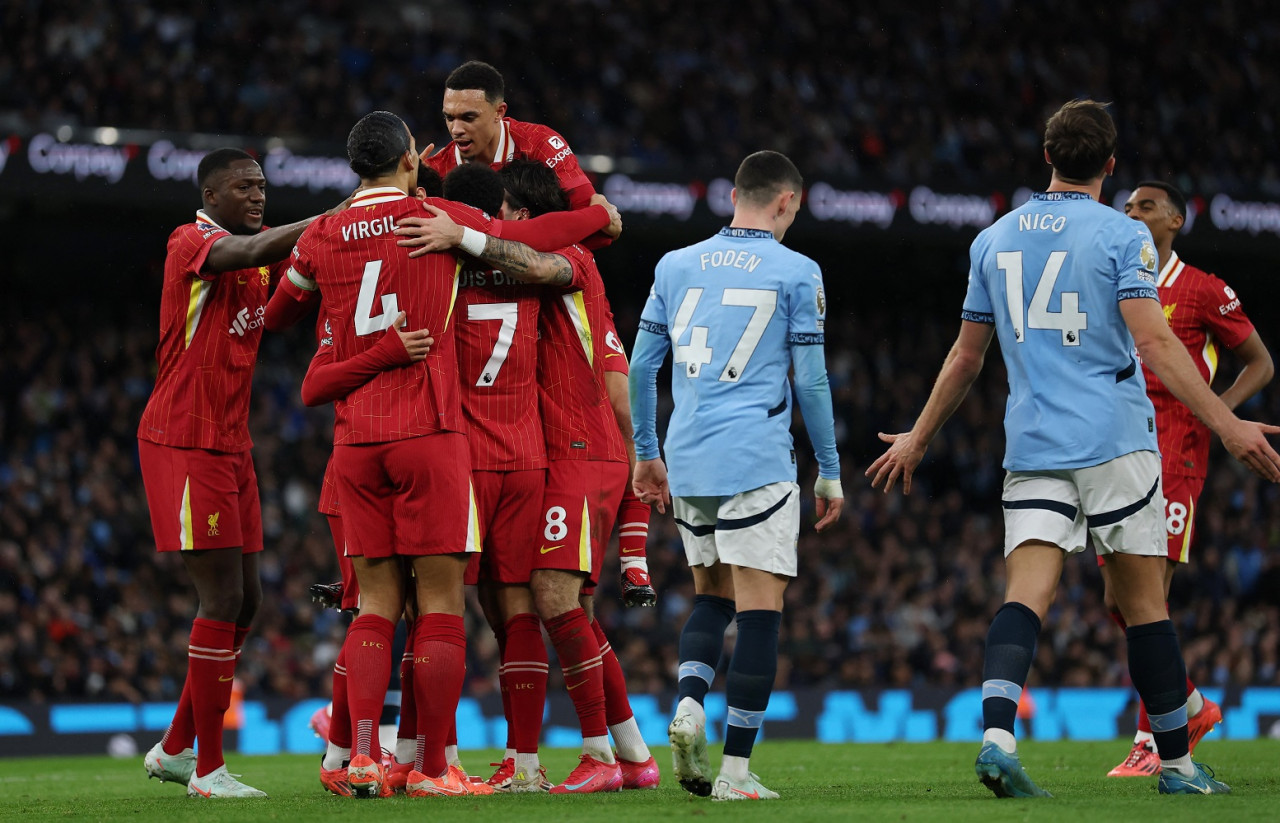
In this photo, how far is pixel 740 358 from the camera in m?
5.33

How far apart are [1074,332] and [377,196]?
254 cm

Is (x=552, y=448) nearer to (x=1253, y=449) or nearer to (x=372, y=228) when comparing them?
(x=372, y=228)

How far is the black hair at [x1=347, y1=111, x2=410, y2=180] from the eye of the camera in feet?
17.8

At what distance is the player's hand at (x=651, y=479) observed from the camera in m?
5.72

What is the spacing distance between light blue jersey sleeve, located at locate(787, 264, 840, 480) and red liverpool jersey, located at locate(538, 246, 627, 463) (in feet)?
3.49

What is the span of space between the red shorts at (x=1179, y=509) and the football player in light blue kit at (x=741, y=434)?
250cm

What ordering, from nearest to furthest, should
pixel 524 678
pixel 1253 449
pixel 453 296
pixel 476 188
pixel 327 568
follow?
1. pixel 1253 449
2. pixel 453 296
3. pixel 524 678
4. pixel 476 188
5. pixel 327 568

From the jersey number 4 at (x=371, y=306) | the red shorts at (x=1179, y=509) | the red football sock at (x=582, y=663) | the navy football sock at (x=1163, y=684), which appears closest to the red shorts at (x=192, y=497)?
the jersey number 4 at (x=371, y=306)

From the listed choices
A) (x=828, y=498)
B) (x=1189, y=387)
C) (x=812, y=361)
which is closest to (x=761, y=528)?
(x=828, y=498)

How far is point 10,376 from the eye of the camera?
57.6ft

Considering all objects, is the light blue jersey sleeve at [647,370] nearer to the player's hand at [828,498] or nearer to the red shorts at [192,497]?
the player's hand at [828,498]

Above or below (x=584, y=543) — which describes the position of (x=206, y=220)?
above

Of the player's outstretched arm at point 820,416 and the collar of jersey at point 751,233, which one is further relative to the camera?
the collar of jersey at point 751,233

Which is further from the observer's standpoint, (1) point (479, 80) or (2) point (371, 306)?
(1) point (479, 80)
